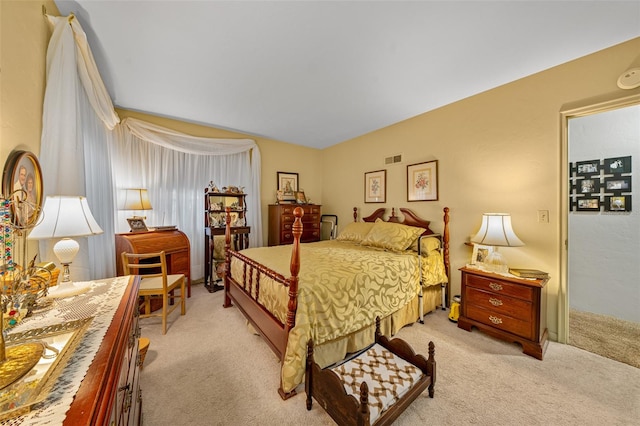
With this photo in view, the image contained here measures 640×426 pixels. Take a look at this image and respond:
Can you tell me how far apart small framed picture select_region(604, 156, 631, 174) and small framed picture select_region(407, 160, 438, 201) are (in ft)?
6.00

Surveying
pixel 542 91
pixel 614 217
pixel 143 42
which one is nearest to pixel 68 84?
pixel 143 42

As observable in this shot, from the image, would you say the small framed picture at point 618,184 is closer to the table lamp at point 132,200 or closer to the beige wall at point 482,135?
the beige wall at point 482,135

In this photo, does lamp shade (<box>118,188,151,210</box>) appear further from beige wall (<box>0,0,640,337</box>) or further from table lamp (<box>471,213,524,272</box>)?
table lamp (<box>471,213,524,272</box>)

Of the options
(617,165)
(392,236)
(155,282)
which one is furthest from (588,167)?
(155,282)

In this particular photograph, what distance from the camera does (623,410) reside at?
1549 mm

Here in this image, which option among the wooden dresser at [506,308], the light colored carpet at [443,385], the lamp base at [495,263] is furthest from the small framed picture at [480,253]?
the light colored carpet at [443,385]

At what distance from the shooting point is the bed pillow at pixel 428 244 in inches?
114

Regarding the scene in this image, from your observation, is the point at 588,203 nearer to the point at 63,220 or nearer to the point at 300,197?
the point at 300,197

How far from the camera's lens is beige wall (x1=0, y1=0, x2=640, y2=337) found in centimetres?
139

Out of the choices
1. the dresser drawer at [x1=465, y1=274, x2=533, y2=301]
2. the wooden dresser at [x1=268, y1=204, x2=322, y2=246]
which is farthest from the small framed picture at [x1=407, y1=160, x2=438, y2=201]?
the wooden dresser at [x1=268, y1=204, x2=322, y2=246]

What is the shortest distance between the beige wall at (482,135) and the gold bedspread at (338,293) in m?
0.93

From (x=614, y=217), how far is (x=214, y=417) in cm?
452

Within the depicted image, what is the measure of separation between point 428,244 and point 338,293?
1629 mm

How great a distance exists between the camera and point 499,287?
2.30 meters
